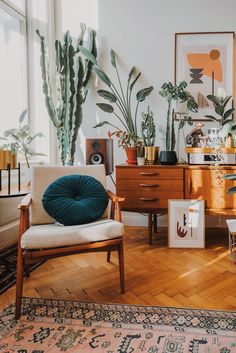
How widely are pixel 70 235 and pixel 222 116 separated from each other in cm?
196

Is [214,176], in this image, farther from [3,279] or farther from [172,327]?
[3,279]

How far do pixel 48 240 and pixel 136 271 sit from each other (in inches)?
33.3

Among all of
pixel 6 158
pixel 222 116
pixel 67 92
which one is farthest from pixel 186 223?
pixel 67 92

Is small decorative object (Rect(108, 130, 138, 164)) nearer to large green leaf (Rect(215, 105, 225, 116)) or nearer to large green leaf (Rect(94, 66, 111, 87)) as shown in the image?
large green leaf (Rect(94, 66, 111, 87))

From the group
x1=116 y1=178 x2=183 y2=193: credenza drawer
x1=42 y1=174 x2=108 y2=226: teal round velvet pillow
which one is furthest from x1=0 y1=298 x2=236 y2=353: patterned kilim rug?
x1=116 y1=178 x2=183 y2=193: credenza drawer

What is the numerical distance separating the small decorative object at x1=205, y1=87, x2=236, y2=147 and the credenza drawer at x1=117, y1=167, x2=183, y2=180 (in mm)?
487

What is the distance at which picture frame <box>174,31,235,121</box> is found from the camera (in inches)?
128

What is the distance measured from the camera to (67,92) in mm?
3252

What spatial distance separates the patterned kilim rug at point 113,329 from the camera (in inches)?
57.1

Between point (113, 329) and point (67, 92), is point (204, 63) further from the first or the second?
point (113, 329)

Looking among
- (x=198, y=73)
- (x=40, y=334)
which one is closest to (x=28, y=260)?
(x=40, y=334)

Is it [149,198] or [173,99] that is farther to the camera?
[173,99]

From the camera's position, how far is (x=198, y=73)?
10.8ft

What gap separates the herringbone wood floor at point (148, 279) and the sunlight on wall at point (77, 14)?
2377mm
